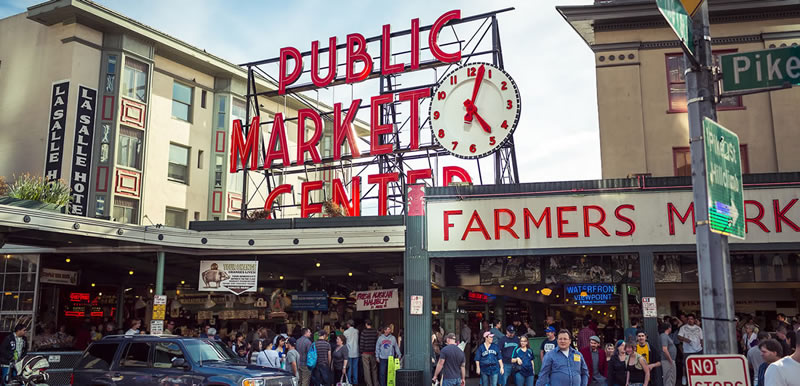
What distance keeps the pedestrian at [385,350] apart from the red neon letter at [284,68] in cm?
1455

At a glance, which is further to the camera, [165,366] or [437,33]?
[437,33]

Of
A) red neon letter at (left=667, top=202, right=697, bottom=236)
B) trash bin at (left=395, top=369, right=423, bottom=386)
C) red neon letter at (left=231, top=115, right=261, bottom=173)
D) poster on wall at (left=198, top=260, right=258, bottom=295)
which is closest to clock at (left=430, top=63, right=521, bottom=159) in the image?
red neon letter at (left=667, top=202, right=697, bottom=236)

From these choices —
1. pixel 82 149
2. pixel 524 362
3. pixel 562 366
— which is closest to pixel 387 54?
pixel 82 149

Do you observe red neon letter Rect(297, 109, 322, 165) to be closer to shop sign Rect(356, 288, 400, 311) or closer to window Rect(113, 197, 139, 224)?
shop sign Rect(356, 288, 400, 311)

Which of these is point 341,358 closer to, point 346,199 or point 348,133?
point 346,199

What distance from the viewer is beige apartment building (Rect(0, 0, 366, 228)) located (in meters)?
29.9

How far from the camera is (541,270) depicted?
829 inches

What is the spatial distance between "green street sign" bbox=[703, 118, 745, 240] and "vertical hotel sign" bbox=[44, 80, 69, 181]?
2859 cm

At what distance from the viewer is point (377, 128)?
94.1ft

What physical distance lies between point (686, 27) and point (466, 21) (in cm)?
2228

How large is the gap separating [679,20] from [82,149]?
92.7ft

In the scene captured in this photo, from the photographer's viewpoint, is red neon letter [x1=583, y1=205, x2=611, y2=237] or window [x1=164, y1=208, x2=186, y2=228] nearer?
red neon letter [x1=583, y1=205, x2=611, y2=237]

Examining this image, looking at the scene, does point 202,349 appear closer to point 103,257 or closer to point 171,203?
point 103,257

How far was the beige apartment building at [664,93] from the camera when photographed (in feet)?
74.7
